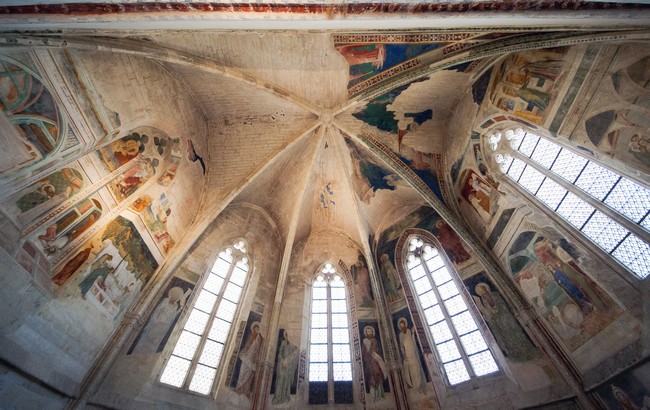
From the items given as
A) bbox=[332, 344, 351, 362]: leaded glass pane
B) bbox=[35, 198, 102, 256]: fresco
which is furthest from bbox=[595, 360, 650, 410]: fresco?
bbox=[35, 198, 102, 256]: fresco

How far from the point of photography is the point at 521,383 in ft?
23.7

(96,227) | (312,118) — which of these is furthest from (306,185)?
(96,227)

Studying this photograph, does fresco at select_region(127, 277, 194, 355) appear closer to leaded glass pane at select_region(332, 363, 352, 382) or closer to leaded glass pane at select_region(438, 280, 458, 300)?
leaded glass pane at select_region(332, 363, 352, 382)

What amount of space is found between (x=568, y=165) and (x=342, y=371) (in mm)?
7709

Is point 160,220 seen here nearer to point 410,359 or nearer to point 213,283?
point 213,283

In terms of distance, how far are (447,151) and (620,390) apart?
24.3ft

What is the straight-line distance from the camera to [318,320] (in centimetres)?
1070

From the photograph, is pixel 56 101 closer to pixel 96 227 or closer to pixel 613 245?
pixel 96 227

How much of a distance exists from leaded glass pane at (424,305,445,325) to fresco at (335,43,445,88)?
7.07 meters

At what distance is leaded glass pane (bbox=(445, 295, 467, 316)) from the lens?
29.8ft

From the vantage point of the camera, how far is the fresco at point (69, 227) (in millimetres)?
6363

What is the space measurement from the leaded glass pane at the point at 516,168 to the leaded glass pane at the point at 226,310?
8.66m

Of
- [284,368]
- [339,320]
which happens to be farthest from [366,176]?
[284,368]

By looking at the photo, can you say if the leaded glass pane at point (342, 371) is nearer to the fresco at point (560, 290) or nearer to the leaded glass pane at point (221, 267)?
the leaded glass pane at point (221, 267)
